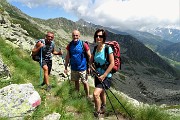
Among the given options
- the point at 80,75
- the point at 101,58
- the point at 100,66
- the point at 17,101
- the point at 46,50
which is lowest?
the point at 17,101

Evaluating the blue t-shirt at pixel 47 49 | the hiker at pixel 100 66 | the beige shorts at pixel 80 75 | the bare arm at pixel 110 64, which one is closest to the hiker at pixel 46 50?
the blue t-shirt at pixel 47 49

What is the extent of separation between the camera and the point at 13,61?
16.5 metres

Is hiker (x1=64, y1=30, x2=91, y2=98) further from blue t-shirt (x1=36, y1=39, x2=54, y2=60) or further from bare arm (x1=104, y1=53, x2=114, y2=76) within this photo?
bare arm (x1=104, y1=53, x2=114, y2=76)

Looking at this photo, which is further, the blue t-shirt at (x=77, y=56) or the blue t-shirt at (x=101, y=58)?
the blue t-shirt at (x=77, y=56)

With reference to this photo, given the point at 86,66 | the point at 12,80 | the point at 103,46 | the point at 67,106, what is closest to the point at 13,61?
the point at 12,80

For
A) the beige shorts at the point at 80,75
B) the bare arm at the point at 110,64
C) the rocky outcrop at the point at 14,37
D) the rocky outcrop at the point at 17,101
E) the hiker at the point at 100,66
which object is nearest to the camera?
the rocky outcrop at the point at 17,101

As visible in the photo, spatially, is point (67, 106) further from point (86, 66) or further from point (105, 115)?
point (86, 66)

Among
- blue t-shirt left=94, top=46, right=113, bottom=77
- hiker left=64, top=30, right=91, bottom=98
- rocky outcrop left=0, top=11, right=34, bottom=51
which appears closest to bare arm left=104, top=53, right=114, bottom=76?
blue t-shirt left=94, top=46, right=113, bottom=77

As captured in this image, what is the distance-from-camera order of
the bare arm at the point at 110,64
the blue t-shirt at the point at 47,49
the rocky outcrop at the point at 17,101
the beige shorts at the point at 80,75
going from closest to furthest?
the rocky outcrop at the point at 17,101
the bare arm at the point at 110,64
the beige shorts at the point at 80,75
the blue t-shirt at the point at 47,49

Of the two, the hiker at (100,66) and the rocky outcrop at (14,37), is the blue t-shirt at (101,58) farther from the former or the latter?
the rocky outcrop at (14,37)

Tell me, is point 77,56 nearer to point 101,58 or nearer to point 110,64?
point 101,58

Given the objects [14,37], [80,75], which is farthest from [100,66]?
[14,37]

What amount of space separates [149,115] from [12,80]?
5.55m

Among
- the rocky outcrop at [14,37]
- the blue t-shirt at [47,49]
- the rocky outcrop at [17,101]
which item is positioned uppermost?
the rocky outcrop at [14,37]
